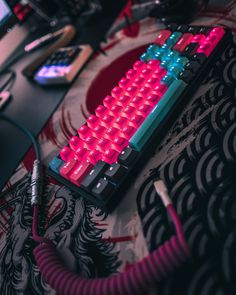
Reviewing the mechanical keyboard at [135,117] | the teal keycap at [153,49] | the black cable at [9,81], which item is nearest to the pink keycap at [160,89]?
the mechanical keyboard at [135,117]

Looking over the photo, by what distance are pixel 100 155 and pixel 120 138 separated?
0.13ft

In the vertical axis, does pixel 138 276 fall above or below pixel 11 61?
below

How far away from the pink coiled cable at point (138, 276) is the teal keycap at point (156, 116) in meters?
0.12

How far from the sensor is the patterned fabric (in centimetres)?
38

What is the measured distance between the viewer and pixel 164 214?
1.44 feet

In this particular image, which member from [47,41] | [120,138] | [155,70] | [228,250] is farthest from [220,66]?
[47,41]

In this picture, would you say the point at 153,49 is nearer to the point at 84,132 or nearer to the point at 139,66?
the point at 139,66

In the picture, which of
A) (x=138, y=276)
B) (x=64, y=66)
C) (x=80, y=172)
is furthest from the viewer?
(x=64, y=66)

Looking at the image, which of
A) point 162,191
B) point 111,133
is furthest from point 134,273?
point 111,133

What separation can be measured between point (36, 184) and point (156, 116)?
0.23 metres

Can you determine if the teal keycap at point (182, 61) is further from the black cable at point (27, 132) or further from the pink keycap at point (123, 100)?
the black cable at point (27, 132)

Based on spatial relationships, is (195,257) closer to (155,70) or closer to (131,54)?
(155,70)

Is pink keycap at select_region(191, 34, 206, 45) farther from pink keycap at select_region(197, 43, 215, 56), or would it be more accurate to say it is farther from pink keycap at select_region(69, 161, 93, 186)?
pink keycap at select_region(69, 161, 93, 186)

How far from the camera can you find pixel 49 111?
2.34 feet
